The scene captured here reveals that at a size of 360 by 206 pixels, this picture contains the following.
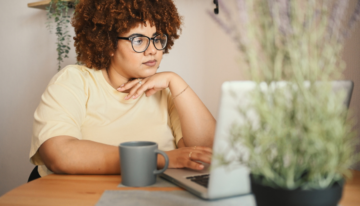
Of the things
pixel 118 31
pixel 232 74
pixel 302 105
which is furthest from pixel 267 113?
pixel 232 74

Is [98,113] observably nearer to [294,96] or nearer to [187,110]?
[187,110]

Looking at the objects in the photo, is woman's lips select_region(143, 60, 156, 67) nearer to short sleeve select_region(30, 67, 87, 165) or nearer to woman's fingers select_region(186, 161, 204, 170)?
short sleeve select_region(30, 67, 87, 165)

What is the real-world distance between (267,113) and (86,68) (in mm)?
1174

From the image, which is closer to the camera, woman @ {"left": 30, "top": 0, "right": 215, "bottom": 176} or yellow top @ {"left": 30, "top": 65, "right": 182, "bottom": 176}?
yellow top @ {"left": 30, "top": 65, "right": 182, "bottom": 176}

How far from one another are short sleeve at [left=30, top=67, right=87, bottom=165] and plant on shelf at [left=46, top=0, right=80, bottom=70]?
819mm

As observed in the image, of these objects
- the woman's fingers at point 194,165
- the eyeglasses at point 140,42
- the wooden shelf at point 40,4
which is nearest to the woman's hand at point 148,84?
the eyeglasses at point 140,42

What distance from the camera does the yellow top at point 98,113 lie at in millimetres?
1070

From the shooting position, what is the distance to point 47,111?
3.51ft

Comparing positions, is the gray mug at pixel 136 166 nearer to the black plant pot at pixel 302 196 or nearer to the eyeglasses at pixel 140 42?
the black plant pot at pixel 302 196

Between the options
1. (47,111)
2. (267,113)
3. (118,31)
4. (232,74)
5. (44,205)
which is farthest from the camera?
(232,74)

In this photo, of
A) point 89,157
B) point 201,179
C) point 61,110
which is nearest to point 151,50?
point 61,110

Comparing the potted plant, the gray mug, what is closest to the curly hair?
the gray mug

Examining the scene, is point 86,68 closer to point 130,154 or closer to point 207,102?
point 130,154

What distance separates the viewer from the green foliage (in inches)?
12.9
